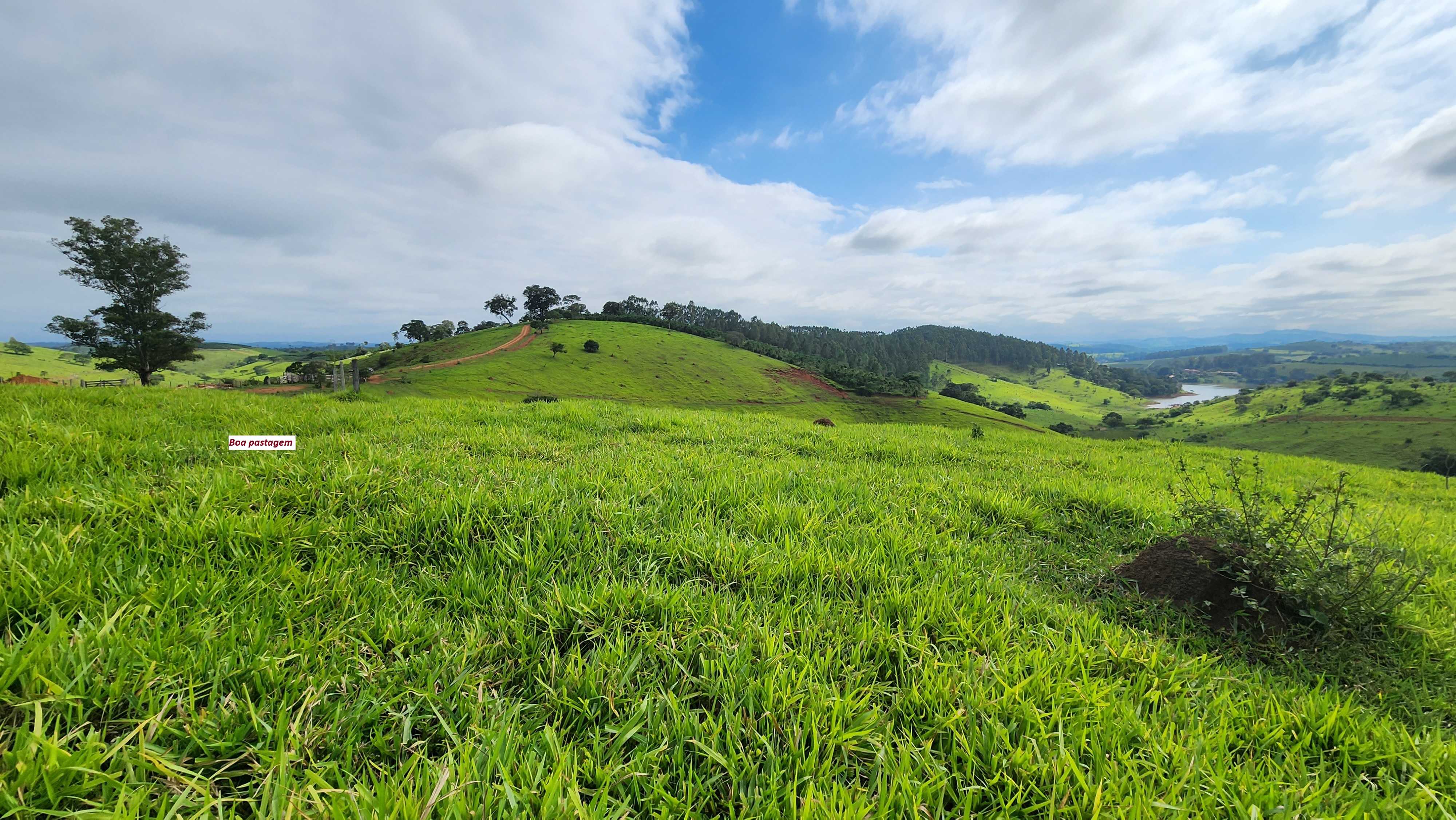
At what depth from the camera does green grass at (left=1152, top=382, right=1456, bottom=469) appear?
3452 inches

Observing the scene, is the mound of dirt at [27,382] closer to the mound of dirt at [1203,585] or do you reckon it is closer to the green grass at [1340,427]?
the mound of dirt at [1203,585]

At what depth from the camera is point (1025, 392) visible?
554 feet

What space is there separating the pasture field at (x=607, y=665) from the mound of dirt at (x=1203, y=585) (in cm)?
26

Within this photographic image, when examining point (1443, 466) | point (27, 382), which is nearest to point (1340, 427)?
point (1443, 466)

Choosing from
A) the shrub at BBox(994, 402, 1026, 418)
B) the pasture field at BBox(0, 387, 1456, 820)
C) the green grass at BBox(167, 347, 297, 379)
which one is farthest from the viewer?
the shrub at BBox(994, 402, 1026, 418)

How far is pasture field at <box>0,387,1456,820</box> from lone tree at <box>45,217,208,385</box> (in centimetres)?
6774

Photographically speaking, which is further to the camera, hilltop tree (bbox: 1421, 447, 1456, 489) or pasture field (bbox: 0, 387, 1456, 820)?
hilltop tree (bbox: 1421, 447, 1456, 489)

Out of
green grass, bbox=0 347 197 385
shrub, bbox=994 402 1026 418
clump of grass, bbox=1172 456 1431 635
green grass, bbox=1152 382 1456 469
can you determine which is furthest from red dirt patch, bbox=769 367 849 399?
Result: clump of grass, bbox=1172 456 1431 635

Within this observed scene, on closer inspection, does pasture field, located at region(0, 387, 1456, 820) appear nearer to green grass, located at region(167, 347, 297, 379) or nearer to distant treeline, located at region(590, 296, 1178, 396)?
distant treeline, located at region(590, 296, 1178, 396)

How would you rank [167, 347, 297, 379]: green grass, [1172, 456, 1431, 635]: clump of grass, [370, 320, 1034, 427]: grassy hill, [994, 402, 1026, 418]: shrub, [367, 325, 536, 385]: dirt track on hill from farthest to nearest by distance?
1. [994, 402, 1026, 418]: shrub
2. [167, 347, 297, 379]: green grass
3. [367, 325, 536, 385]: dirt track on hill
4. [370, 320, 1034, 427]: grassy hill
5. [1172, 456, 1431, 635]: clump of grass

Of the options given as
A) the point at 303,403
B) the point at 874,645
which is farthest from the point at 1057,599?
the point at 303,403

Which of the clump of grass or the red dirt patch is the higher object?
the clump of grass

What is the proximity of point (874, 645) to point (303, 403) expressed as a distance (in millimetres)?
9374

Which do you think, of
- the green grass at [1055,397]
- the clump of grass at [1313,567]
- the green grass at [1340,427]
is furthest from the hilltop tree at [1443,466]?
the green grass at [1055,397]
